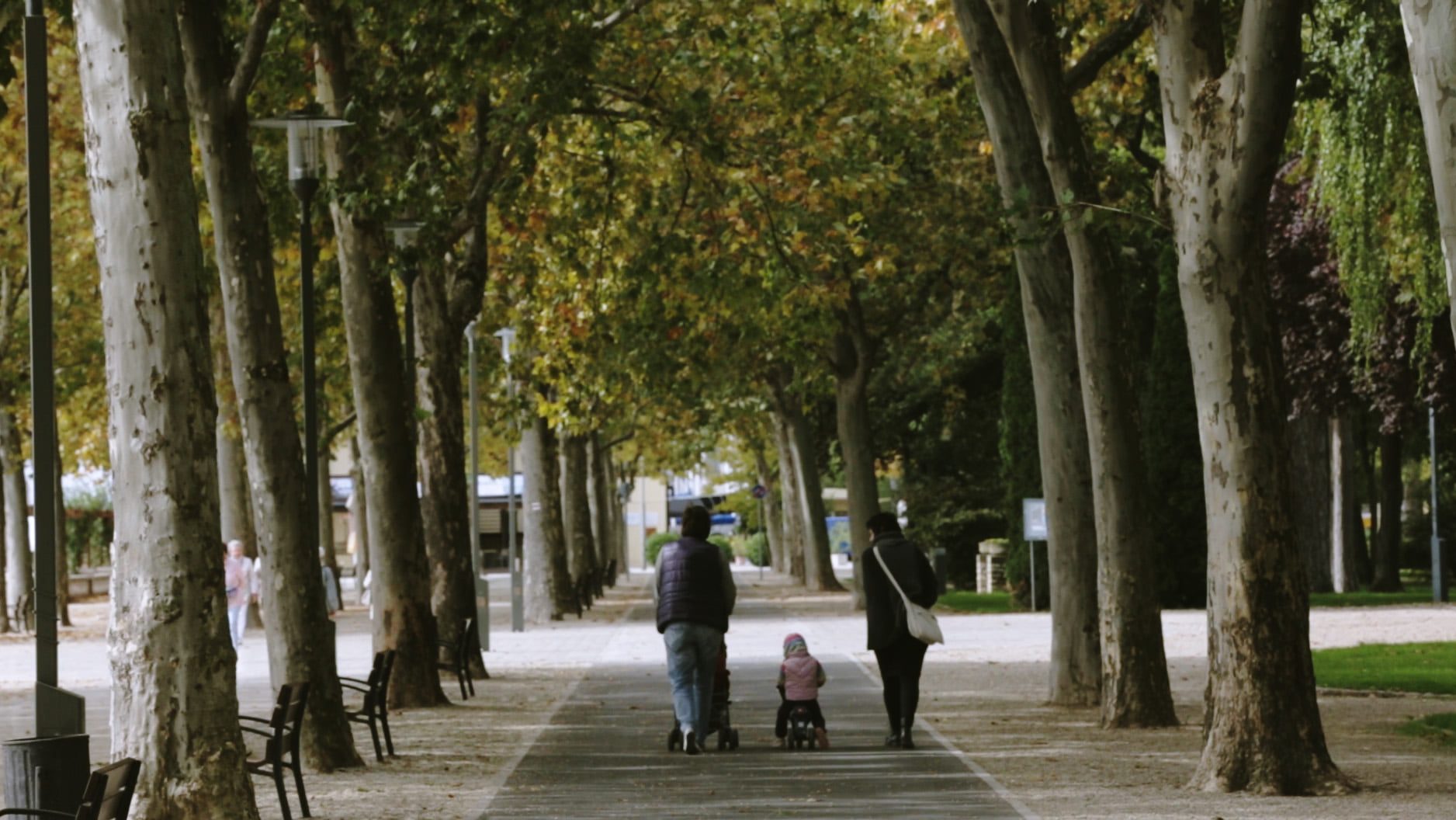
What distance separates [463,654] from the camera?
879 inches

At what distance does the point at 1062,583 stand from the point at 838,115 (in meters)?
10.6

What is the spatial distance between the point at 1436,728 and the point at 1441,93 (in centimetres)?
1066

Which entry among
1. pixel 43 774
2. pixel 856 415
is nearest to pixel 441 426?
pixel 43 774

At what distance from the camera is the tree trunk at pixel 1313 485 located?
143ft

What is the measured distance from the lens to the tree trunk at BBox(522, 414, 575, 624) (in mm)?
39875

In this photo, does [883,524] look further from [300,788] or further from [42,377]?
[42,377]

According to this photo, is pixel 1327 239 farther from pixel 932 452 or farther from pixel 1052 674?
pixel 1052 674

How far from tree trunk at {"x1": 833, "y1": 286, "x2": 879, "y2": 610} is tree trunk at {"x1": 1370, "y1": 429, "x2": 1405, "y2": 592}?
11710mm

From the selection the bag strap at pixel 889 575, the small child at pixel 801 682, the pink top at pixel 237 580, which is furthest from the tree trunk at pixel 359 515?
the small child at pixel 801 682

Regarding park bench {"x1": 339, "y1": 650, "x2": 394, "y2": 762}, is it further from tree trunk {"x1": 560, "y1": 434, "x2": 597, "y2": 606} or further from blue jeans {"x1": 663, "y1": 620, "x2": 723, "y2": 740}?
tree trunk {"x1": 560, "y1": 434, "x2": 597, "y2": 606}

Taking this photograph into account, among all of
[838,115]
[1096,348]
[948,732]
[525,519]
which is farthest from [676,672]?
[525,519]

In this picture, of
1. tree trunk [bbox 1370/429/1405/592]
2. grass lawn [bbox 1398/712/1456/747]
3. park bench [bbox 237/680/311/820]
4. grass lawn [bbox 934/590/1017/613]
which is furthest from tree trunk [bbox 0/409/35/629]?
grass lawn [bbox 1398/712/1456/747]

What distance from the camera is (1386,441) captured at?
46.7 metres

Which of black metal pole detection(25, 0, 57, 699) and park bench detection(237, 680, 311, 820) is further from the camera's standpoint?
park bench detection(237, 680, 311, 820)
